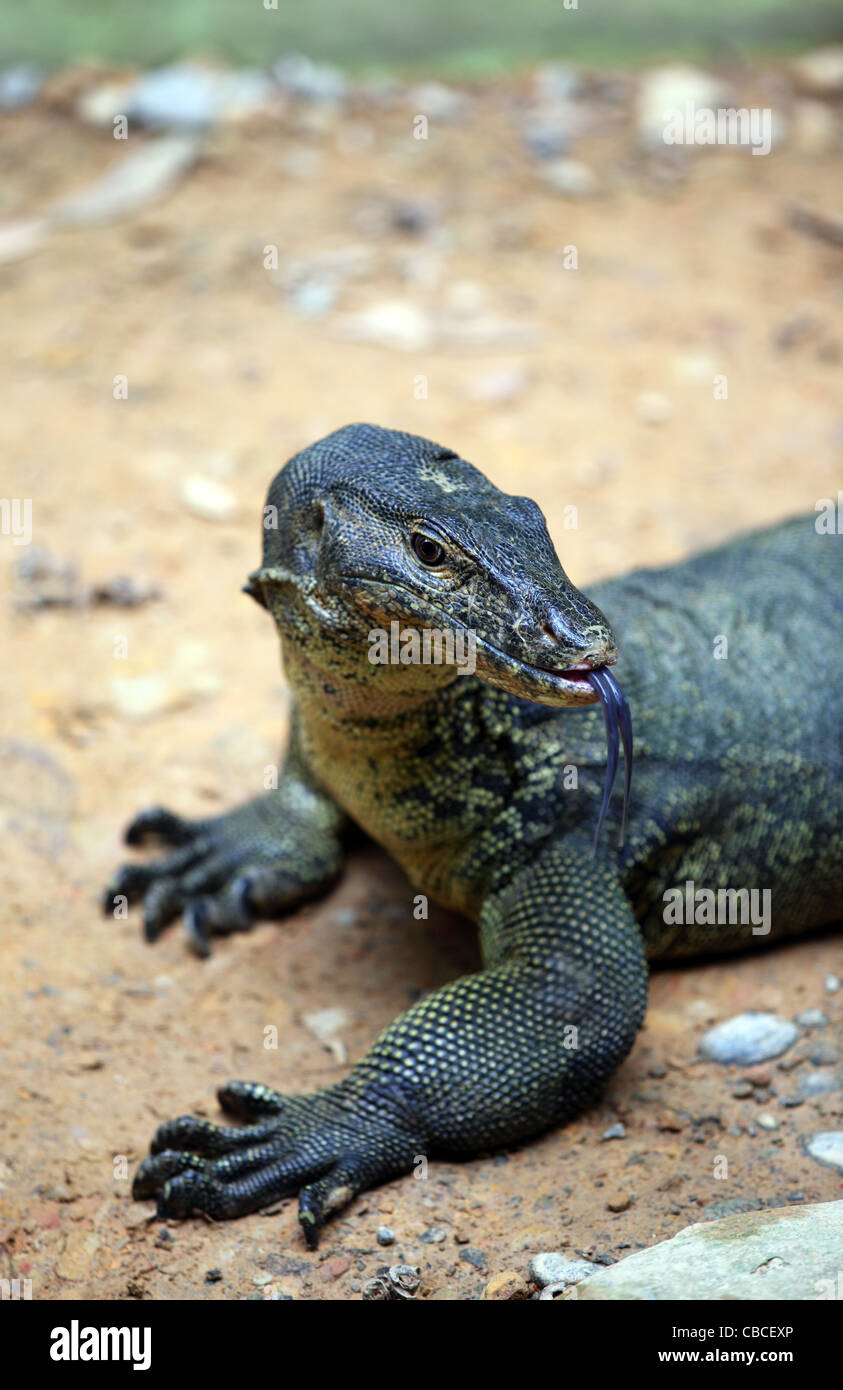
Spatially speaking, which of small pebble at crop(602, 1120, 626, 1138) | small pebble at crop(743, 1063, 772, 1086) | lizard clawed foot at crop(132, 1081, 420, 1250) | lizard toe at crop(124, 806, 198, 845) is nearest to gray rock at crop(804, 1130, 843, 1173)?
small pebble at crop(743, 1063, 772, 1086)

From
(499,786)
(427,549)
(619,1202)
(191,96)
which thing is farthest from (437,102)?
(619,1202)

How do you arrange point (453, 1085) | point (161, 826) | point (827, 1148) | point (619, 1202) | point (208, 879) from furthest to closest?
1. point (161, 826)
2. point (208, 879)
3. point (453, 1085)
4. point (827, 1148)
5. point (619, 1202)

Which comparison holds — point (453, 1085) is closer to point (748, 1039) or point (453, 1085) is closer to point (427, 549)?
point (748, 1039)

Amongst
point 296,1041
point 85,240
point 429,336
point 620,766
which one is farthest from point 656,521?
point 85,240

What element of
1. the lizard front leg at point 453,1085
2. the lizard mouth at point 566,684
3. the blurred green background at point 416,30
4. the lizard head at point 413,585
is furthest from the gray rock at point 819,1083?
the blurred green background at point 416,30

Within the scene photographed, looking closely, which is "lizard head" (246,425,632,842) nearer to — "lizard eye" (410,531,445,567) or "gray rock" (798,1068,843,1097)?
"lizard eye" (410,531,445,567)

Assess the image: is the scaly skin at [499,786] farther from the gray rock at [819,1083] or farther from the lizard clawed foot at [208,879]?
the gray rock at [819,1083]

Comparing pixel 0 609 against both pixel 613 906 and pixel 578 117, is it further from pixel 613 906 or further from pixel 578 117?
pixel 578 117
